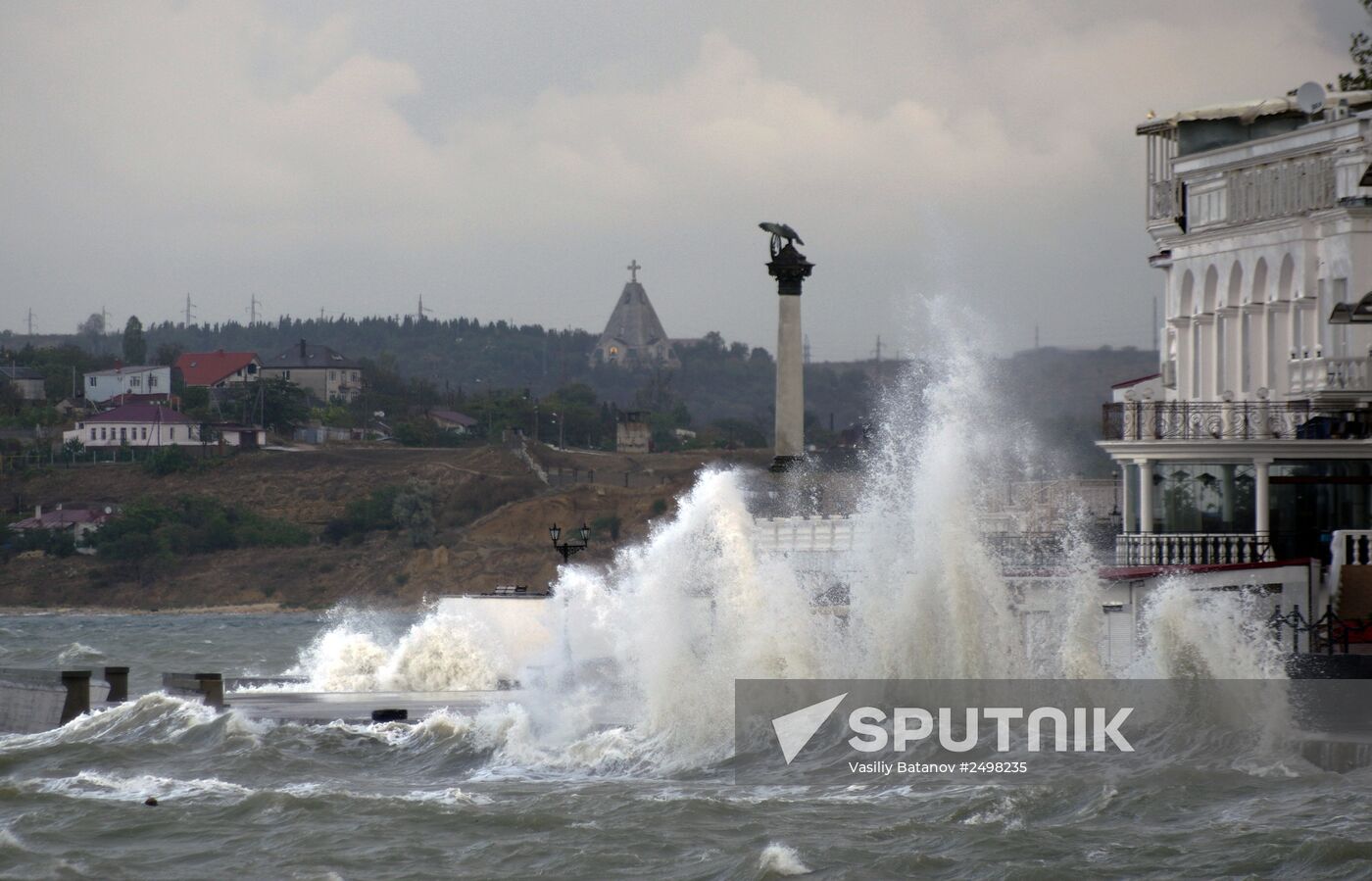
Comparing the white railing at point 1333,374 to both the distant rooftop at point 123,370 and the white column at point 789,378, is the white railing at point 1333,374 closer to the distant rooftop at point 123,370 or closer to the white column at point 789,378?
the white column at point 789,378

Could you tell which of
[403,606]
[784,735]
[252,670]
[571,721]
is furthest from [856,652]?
[403,606]

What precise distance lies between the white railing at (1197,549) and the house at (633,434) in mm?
113236

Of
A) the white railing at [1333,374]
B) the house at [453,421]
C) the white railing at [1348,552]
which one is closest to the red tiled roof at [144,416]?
the house at [453,421]

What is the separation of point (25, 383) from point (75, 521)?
4158 centimetres

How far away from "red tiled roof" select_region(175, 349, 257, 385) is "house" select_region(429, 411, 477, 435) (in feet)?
62.9

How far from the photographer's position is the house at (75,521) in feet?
393

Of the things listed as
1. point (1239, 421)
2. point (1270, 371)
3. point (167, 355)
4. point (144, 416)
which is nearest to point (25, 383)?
point (167, 355)

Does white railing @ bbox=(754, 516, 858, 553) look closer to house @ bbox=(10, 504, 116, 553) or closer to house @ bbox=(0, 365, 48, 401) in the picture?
house @ bbox=(10, 504, 116, 553)

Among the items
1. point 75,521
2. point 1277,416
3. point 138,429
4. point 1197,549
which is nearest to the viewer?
point 1197,549

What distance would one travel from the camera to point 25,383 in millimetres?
158500

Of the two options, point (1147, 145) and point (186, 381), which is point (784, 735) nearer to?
point (1147, 145)

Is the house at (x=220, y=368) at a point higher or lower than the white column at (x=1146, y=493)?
higher

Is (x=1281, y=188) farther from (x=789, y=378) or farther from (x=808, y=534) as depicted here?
(x=789, y=378)

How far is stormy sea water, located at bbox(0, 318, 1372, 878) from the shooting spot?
17703 millimetres
